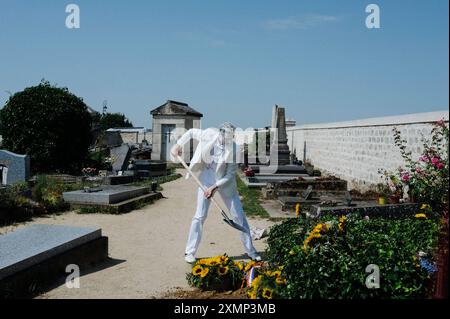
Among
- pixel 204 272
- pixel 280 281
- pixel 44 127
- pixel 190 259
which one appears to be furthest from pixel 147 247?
pixel 44 127

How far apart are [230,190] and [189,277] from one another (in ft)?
4.03

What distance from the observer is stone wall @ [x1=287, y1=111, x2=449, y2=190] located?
29.6 ft

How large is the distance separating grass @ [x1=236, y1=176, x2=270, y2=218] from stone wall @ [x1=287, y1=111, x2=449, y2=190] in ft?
10.2

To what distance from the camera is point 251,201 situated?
422 inches

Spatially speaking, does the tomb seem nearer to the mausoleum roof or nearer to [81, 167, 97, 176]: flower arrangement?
[81, 167, 97, 176]: flower arrangement

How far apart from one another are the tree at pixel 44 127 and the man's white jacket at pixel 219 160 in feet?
37.8

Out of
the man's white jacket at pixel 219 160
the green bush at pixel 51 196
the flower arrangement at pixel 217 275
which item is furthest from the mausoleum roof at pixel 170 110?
the flower arrangement at pixel 217 275

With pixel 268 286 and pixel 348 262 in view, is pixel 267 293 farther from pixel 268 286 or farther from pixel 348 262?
pixel 348 262

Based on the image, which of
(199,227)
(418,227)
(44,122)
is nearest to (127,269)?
(199,227)

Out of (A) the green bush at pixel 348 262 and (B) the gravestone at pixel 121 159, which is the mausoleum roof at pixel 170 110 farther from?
(A) the green bush at pixel 348 262

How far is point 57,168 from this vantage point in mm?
15766

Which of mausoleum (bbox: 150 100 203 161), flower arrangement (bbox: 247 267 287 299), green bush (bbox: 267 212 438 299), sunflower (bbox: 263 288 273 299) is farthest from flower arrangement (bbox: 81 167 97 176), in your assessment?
sunflower (bbox: 263 288 273 299)

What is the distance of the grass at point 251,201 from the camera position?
29.7ft
